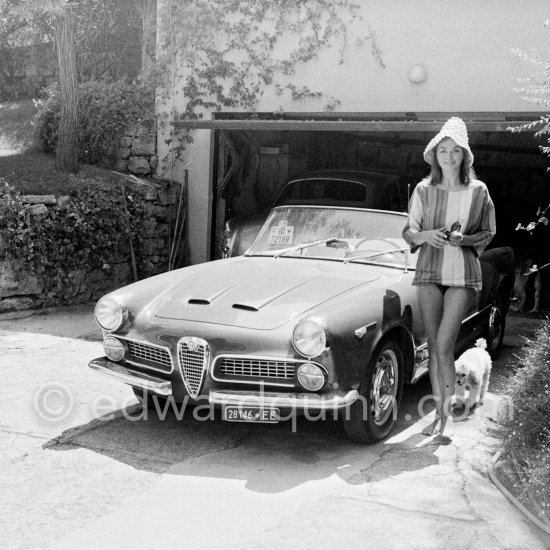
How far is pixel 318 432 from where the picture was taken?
16.1 feet

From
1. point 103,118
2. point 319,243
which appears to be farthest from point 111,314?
point 103,118

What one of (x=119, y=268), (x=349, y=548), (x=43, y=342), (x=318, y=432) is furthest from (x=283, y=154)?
(x=349, y=548)

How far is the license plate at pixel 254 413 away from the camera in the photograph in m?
4.30

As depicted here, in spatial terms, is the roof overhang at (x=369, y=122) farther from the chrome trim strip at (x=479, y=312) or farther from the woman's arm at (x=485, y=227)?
the woman's arm at (x=485, y=227)

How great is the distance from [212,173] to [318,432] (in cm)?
629

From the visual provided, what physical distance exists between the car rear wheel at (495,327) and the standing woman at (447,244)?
6.86ft

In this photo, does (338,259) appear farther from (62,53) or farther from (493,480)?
(62,53)

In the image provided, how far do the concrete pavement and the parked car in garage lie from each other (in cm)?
382

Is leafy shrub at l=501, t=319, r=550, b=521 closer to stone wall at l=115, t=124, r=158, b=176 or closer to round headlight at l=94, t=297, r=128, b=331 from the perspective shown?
round headlight at l=94, t=297, r=128, b=331

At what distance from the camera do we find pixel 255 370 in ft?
14.3

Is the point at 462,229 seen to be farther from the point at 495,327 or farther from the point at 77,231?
the point at 77,231

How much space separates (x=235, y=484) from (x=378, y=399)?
1.08 m

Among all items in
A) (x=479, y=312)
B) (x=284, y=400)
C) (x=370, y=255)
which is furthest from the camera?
(x=479, y=312)

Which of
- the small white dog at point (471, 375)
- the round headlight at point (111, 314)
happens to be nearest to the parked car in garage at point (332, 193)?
the small white dog at point (471, 375)
